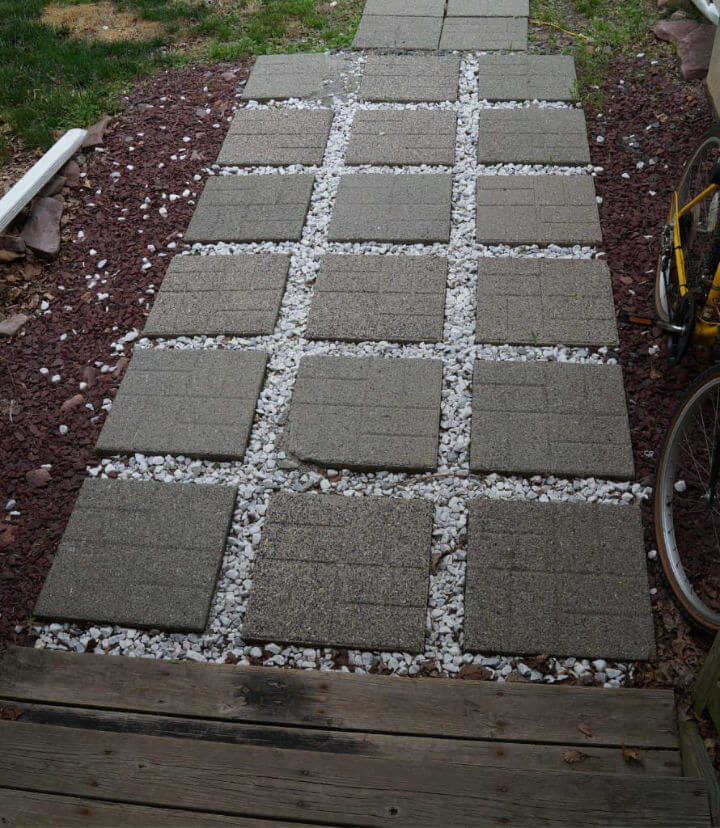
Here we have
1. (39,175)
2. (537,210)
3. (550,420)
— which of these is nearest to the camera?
(550,420)

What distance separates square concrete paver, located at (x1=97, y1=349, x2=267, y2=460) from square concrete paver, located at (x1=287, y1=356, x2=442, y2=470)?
0.24m

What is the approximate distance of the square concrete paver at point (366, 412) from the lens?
321 centimetres

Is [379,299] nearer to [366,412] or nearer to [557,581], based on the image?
[366,412]

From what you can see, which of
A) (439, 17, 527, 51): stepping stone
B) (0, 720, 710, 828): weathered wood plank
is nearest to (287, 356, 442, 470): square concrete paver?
(0, 720, 710, 828): weathered wood plank

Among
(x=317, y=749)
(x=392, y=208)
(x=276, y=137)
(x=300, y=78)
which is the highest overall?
(x=300, y=78)

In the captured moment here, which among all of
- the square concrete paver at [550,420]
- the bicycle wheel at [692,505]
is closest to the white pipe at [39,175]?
the square concrete paver at [550,420]

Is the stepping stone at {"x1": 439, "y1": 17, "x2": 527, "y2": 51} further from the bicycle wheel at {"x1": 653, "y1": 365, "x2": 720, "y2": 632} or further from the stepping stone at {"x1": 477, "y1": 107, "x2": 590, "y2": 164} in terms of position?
A: the bicycle wheel at {"x1": 653, "y1": 365, "x2": 720, "y2": 632}

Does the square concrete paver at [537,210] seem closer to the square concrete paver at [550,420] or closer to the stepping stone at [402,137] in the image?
the stepping stone at [402,137]

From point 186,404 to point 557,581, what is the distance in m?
1.78

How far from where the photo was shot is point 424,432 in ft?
10.7

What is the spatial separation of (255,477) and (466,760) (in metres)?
1.45

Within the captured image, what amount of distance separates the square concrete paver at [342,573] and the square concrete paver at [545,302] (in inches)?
44.2

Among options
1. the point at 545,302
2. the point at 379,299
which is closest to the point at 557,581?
the point at 545,302

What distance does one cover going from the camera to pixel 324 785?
199 cm
